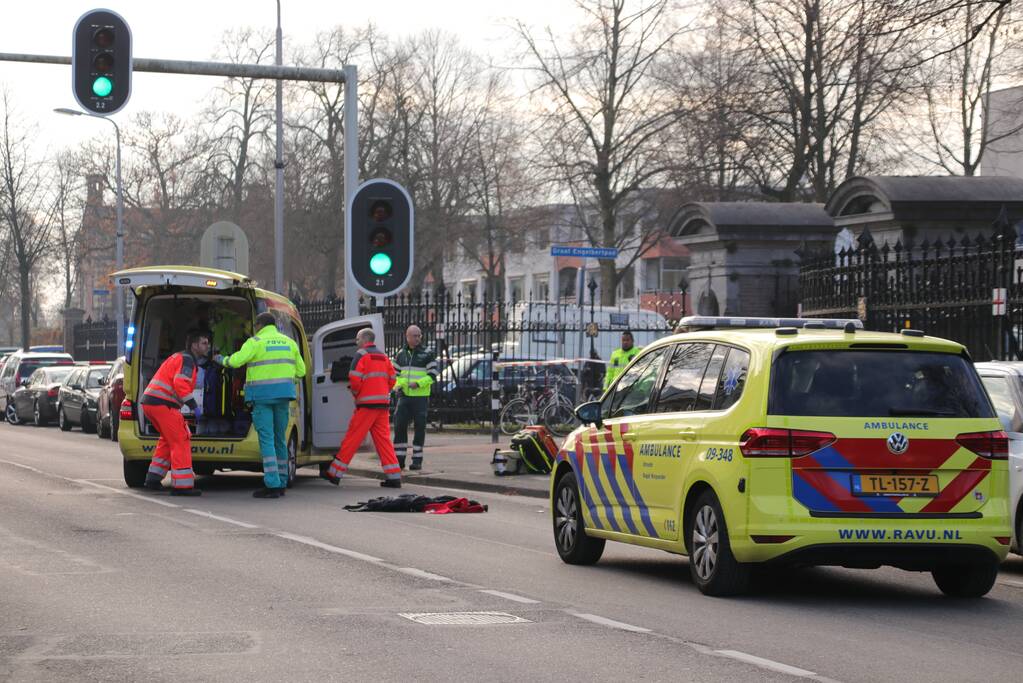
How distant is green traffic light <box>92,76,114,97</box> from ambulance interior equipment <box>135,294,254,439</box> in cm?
229

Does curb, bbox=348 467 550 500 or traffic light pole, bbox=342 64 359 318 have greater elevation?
traffic light pole, bbox=342 64 359 318

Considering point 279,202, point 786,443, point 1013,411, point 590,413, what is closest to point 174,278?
point 590,413

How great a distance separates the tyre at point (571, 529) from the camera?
11.9 meters

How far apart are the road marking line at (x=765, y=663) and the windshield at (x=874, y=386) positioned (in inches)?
84.9

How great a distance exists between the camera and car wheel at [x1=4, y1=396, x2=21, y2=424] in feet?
138

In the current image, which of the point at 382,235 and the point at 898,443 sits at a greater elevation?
the point at 382,235

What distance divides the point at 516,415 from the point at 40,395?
1464cm

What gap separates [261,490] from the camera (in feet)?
58.4

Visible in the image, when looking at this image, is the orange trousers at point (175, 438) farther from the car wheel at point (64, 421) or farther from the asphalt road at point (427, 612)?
the car wheel at point (64, 421)

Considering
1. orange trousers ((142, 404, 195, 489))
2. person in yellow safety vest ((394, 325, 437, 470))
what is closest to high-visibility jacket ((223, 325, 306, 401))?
orange trousers ((142, 404, 195, 489))

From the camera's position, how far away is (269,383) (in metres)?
17.6

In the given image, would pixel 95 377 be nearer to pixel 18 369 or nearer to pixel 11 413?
pixel 11 413

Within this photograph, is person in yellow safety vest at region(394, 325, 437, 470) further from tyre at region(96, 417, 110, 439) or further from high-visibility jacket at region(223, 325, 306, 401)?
tyre at region(96, 417, 110, 439)

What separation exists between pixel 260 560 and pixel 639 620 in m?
3.59
